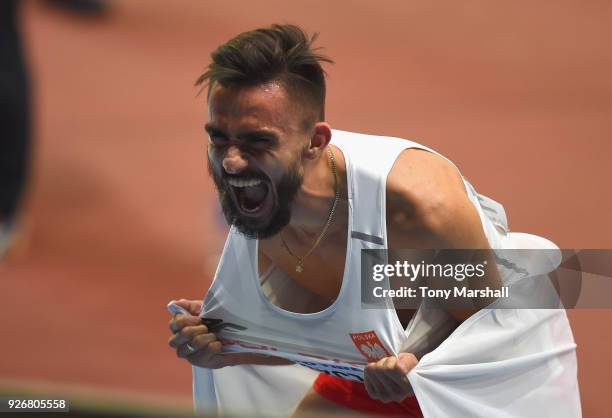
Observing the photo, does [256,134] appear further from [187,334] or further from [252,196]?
[187,334]

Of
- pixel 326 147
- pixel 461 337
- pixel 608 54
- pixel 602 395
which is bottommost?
pixel 602 395

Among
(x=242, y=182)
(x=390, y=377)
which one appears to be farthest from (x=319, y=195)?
(x=390, y=377)

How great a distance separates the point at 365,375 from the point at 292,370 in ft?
2.41

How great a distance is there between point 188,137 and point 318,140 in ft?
15.8

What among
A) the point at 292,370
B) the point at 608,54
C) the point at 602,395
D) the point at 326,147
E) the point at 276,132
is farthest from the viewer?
the point at 608,54

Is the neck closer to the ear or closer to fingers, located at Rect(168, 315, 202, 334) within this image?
the ear

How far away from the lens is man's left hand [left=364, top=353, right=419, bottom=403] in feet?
9.84

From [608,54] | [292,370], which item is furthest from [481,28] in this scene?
[292,370]

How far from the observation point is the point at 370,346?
3.20 meters

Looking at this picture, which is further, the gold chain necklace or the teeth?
the gold chain necklace

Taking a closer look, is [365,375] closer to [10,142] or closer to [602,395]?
[602,395]

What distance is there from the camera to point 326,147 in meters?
3.22

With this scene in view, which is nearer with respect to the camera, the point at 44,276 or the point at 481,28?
the point at 44,276

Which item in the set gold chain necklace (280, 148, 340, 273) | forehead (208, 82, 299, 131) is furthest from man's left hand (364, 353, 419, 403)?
forehead (208, 82, 299, 131)
